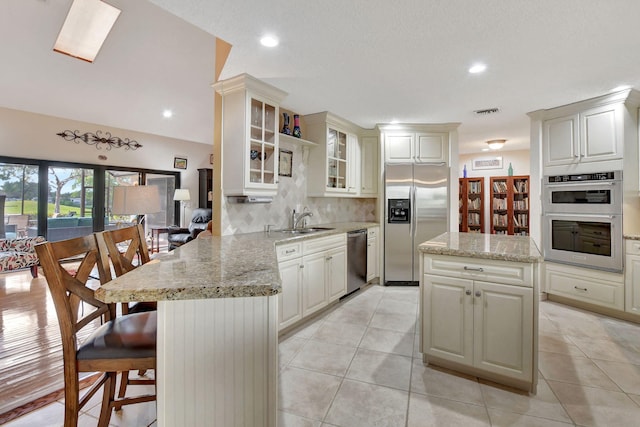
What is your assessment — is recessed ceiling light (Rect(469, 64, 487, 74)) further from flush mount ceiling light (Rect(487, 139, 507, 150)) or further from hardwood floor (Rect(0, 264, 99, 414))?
hardwood floor (Rect(0, 264, 99, 414))

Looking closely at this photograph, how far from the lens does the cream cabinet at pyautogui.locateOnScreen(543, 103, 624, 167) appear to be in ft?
10.3

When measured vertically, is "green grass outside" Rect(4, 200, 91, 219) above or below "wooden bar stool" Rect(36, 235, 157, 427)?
above

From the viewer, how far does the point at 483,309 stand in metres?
1.98

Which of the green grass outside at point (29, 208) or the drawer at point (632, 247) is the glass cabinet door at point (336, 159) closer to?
the drawer at point (632, 247)

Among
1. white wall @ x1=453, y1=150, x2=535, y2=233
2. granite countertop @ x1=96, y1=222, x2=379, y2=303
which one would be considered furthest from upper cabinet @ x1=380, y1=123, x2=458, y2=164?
granite countertop @ x1=96, y1=222, x2=379, y2=303

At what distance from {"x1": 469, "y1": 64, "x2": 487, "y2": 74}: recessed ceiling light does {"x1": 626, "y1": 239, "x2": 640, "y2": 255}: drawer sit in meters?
2.26

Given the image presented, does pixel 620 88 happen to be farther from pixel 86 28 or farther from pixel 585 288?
pixel 86 28

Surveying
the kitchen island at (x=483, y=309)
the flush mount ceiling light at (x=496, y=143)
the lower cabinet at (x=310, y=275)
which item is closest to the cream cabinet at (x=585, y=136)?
the flush mount ceiling light at (x=496, y=143)

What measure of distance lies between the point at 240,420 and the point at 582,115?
13.8ft

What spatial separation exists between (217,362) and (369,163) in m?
3.94

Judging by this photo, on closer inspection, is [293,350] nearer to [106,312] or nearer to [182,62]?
[106,312]

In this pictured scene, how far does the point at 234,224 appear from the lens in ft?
9.92

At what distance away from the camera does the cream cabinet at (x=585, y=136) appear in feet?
10.3

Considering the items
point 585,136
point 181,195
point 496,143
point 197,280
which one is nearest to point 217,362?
point 197,280
